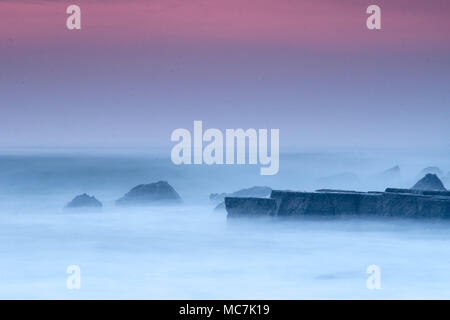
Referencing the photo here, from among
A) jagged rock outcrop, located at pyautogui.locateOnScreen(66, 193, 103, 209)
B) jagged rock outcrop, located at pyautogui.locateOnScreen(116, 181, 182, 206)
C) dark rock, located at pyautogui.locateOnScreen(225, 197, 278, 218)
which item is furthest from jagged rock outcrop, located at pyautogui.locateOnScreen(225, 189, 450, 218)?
jagged rock outcrop, located at pyautogui.locateOnScreen(66, 193, 103, 209)

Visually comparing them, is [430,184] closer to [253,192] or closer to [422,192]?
[422,192]

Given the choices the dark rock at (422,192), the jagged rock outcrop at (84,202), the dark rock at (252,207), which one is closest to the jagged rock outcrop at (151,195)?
the jagged rock outcrop at (84,202)

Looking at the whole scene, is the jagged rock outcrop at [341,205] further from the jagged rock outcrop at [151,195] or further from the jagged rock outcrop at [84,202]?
the jagged rock outcrop at [84,202]

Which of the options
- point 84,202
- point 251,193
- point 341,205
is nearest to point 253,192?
point 251,193

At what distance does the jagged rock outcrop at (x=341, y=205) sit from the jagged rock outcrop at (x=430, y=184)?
0.24ft

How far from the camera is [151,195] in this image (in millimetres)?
6785

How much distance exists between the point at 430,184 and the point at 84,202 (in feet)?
7.66

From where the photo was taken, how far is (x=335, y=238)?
20.7ft

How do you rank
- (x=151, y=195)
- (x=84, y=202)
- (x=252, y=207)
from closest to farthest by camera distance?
(x=252, y=207) < (x=84, y=202) < (x=151, y=195)

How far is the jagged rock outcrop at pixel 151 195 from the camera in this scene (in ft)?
22.0
